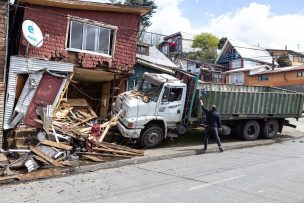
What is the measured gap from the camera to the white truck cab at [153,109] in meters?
14.6

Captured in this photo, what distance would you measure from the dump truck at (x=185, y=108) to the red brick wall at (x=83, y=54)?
100 inches

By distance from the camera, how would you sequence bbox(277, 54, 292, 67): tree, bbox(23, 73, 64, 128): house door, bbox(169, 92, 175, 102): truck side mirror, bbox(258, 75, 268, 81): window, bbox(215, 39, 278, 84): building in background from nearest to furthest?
bbox(23, 73, 64, 128): house door < bbox(169, 92, 175, 102): truck side mirror < bbox(258, 75, 268, 81): window < bbox(215, 39, 278, 84): building in background < bbox(277, 54, 292, 67): tree

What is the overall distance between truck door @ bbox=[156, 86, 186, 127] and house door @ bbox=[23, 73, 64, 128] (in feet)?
13.6

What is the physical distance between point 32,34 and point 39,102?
2734 mm

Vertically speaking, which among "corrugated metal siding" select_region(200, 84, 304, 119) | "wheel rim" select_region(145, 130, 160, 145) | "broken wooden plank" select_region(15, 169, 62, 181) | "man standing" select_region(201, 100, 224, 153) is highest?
"corrugated metal siding" select_region(200, 84, 304, 119)

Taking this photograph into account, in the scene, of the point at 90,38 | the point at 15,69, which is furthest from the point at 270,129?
the point at 15,69

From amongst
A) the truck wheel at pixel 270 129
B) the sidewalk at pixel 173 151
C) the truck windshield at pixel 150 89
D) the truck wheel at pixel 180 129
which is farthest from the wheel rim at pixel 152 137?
the truck wheel at pixel 270 129

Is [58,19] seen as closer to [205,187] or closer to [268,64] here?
[205,187]

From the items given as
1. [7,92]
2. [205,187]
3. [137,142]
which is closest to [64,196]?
[205,187]

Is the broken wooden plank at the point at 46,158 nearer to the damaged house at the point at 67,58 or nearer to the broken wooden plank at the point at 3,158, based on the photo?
the broken wooden plank at the point at 3,158

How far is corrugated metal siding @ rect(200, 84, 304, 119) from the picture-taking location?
16.6 m

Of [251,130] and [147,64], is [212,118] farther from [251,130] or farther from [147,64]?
[147,64]

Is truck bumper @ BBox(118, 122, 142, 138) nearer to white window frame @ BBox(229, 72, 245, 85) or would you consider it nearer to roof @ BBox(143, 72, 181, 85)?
roof @ BBox(143, 72, 181, 85)

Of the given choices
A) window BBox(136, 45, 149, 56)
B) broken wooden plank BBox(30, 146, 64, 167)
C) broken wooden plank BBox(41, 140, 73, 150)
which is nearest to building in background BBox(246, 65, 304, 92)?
window BBox(136, 45, 149, 56)
